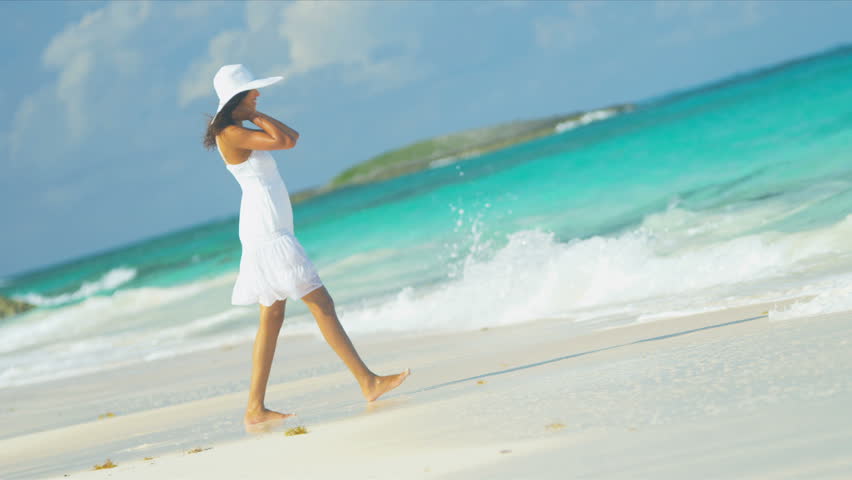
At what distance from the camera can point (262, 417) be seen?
193 inches

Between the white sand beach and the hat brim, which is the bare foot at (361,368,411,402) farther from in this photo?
the hat brim

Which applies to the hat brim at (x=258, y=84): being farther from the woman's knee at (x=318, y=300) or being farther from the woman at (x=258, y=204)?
the woman's knee at (x=318, y=300)

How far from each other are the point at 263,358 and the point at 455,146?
266ft

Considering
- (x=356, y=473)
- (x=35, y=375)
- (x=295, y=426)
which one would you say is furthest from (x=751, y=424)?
(x=35, y=375)

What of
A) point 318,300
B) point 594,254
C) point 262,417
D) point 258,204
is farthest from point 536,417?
point 594,254

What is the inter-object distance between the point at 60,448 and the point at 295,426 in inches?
67.0

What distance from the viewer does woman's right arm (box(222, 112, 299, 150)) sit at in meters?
4.59

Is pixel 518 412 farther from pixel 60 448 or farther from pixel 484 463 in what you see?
pixel 60 448

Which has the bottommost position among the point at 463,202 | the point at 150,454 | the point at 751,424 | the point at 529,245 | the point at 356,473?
the point at 751,424

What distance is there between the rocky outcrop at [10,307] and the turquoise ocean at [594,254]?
3015mm

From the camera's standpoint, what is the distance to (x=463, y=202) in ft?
93.4

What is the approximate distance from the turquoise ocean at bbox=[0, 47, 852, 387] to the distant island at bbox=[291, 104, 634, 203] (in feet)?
163

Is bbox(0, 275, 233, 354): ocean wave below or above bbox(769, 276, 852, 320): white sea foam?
above

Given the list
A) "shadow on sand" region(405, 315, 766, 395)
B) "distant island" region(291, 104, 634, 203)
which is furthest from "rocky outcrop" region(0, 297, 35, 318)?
"distant island" region(291, 104, 634, 203)
